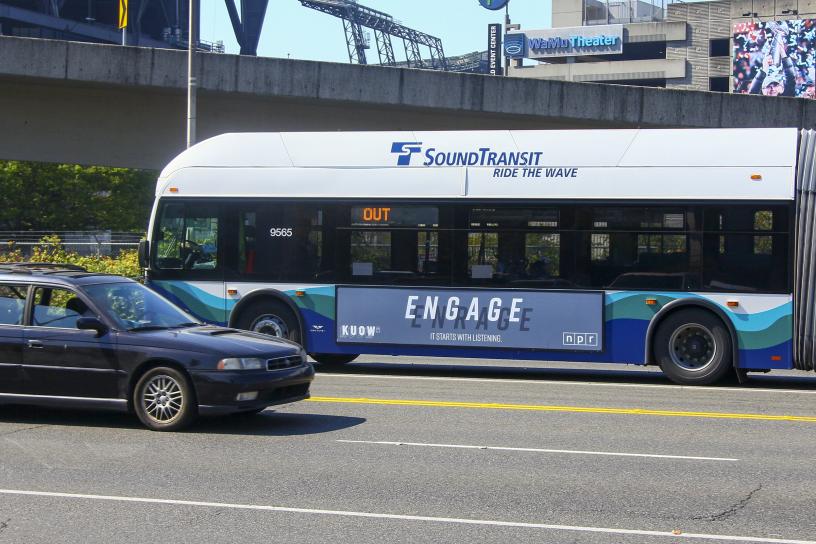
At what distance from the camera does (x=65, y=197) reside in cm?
6769

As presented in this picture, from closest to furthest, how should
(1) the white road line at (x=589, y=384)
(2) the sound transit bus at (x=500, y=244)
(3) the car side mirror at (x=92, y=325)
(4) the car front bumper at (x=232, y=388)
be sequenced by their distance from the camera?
(4) the car front bumper at (x=232, y=388)
(3) the car side mirror at (x=92, y=325)
(1) the white road line at (x=589, y=384)
(2) the sound transit bus at (x=500, y=244)

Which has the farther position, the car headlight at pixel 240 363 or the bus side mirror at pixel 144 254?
the bus side mirror at pixel 144 254

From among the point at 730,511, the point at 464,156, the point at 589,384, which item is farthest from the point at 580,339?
the point at 730,511

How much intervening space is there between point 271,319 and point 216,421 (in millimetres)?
5452

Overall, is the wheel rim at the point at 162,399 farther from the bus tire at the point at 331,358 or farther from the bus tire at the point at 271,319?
the bus tire at the point at 331,358

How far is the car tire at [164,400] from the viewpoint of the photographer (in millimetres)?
10406

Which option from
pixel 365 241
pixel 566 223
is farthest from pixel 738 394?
pixel 365 241

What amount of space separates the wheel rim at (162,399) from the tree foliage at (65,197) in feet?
191

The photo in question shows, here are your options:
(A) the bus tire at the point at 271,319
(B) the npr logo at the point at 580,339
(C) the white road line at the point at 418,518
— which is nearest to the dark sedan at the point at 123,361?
(C) the white road line at the point at 418,518

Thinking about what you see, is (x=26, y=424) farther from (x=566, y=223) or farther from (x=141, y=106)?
(x=141, y=106)

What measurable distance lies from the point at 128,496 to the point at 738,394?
887 centimetres

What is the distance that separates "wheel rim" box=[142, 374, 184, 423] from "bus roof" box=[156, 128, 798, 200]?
21.3ft

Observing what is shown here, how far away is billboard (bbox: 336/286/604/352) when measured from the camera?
15289mm

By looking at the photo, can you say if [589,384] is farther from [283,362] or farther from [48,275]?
[48,275]
